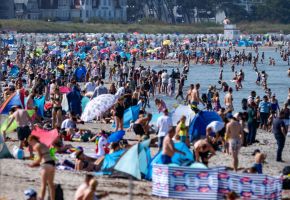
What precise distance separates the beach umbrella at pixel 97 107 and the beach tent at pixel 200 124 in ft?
10.6

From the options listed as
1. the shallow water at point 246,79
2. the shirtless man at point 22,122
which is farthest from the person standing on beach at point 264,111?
the shirtless man at point 22,122

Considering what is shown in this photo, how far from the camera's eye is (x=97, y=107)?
22.8m

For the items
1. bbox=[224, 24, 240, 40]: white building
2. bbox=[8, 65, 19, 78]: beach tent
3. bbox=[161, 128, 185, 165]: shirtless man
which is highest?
bbox=[161, 128, 185, 165]: shirtless man

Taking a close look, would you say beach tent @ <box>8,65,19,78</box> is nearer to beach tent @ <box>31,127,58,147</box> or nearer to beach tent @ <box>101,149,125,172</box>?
beach tent @ <box>31,127,58,147</box>

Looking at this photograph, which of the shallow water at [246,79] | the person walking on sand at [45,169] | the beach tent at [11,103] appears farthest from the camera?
the shallow water at [246,79]

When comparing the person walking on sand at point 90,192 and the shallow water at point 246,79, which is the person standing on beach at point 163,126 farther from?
the shallow water at point 246,79

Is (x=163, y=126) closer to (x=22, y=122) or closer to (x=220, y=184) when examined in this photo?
(x=22, y=122)

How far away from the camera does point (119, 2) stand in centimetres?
12056

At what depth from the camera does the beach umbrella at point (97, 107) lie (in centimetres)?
2277

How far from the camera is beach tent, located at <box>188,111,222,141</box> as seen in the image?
2006 centimetres

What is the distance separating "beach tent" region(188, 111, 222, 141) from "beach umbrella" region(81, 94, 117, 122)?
10.6ft

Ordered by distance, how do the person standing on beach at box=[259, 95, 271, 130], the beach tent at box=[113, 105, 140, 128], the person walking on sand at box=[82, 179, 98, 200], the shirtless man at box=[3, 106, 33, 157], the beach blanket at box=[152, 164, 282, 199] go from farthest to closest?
1. the person standing on beach at box=[259, 95, 271, 130]
2. the beach tent at box=[113, 105, 140, 128]
3. the shirtless man at box=[3, 106, 33, 157]
4. the beach blanket at box=[152, 164, 282, 199]
5. the person walking on sand at box=[82, 179, 98, 200]

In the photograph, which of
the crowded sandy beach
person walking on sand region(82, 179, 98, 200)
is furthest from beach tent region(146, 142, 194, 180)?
person walking on sand region(82, 179, 98, 200)

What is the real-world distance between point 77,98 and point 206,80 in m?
24.8
